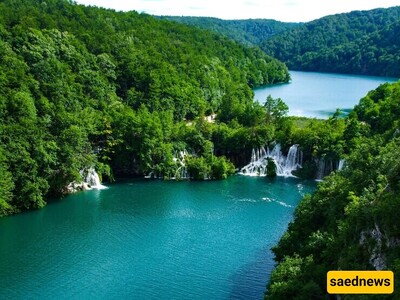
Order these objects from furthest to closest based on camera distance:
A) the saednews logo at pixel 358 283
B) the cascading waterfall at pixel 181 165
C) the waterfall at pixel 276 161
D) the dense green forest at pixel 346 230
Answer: the waterfall at pixel 276 161, the cascading waterfall at pixel 181 165, the dense green forest at pixel 346 230, the saednews logo at pixel 358 283

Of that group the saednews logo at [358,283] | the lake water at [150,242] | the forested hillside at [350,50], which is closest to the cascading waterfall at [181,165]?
the lake water at [150,242]

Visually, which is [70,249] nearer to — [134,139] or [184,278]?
[184,278]

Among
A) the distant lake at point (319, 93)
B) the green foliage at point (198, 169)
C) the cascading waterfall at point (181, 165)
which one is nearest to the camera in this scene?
the green foliage at point (198, 169)

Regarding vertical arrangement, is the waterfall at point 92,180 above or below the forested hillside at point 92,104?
below

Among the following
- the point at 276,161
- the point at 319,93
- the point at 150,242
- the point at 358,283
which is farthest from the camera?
the point at 319,93

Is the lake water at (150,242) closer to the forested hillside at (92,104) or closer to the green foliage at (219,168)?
the green foliage at (219,168)

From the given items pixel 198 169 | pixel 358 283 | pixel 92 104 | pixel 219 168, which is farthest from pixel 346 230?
pixel 92 104

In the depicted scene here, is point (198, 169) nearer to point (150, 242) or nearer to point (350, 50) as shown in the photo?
point (150, 242)
